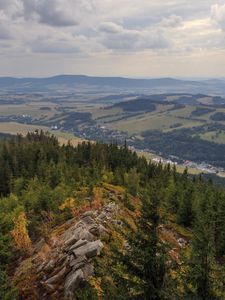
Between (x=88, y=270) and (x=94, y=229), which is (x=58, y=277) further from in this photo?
(x=94, y=229)

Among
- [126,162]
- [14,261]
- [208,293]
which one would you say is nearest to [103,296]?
[208,293]

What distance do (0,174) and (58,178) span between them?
2748 cm

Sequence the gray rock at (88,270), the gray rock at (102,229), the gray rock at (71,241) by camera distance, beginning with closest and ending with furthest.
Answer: the gray rock at (88,270) → the gray rock at (71,241) → the gray rock at (102,229)

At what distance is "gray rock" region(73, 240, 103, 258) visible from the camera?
34.7 m

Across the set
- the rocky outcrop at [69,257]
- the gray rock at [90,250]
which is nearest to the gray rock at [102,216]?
the rocky outcrop at [69,257]

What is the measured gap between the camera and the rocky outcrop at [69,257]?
33438mm

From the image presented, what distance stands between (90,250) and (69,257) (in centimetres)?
239

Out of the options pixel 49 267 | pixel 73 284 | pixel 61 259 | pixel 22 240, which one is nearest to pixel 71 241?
pixel 61 259

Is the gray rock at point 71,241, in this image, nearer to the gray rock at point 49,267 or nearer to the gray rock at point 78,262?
the gray rock at point 49,267

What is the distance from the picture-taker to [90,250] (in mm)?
35000

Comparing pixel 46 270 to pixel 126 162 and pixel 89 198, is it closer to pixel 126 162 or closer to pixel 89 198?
pixel 89 198

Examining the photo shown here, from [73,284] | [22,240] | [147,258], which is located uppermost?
[147,258]

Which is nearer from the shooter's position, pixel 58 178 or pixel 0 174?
pixel 58 178

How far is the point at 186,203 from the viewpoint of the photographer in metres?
71.2
